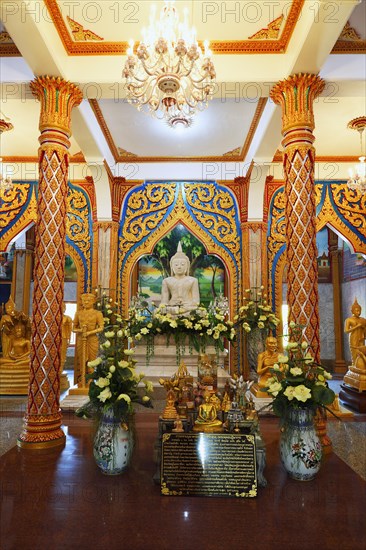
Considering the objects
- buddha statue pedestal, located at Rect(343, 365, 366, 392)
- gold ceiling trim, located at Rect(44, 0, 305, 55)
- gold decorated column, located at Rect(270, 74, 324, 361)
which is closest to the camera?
gold decorated column, located at Rect(270, 74, 324, 361)

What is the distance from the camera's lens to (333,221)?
9.54 m

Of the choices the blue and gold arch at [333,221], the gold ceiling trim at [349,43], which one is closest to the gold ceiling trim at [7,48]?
the gold ceiling trim at [349,43]

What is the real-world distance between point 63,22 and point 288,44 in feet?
9.51

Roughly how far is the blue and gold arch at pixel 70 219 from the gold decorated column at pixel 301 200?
18.9ft

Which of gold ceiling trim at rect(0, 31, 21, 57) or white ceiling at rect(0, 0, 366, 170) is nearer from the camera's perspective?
white ceiling at rect(0, 0, 366, 170)

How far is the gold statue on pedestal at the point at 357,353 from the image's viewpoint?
7.76 metres

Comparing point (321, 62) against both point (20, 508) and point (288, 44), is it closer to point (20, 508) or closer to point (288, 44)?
point (288, 44)

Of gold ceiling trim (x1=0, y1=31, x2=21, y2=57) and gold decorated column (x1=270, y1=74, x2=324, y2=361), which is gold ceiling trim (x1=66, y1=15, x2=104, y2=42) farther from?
gold decorated column (x1=270, y1=74, x2=324, y2=361)

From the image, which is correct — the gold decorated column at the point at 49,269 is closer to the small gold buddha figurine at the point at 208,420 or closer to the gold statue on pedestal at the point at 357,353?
the small gold buddha figurine at the point at 208,420

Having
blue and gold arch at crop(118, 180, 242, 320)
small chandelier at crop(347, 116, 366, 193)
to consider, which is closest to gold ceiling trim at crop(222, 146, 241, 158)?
blue and gold arch at crop(118, 180, 242, 320)

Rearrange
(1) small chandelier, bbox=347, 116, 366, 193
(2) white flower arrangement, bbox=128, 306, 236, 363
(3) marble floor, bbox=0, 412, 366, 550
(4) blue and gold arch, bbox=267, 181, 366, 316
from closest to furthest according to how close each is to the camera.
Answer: (3) marble floor, bbox=0, 412, 366, 550, (2) white flower arrangement, bbox=128, 306, 236, 363, (1) small chandelier, bbox=347, 116, 366, 193, (4) blue and gold arch, bbox=267, 181, 366, 316

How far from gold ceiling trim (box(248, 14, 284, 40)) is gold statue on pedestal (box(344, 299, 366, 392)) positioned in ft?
Result: 18.5

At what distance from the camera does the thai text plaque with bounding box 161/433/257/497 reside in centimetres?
311

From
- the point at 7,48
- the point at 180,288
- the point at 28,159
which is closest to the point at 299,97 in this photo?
the point at 7,48
